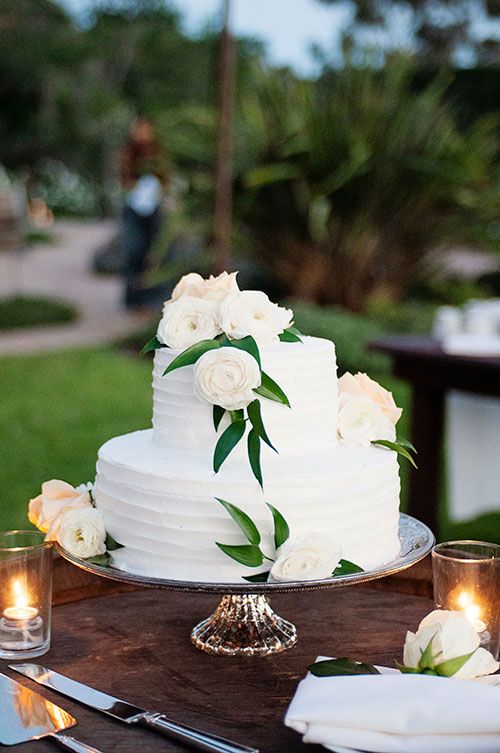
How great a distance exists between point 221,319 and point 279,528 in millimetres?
342

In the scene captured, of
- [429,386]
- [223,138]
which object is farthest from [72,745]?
[223,138]

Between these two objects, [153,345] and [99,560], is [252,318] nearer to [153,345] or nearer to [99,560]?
[153,345]

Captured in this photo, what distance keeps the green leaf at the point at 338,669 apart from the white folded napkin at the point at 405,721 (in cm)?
15

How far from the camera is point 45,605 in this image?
179cm

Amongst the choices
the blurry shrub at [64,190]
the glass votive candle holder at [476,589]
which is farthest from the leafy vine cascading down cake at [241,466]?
the blurry shrub at [64,190]

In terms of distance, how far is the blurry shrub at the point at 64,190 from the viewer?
24.8m

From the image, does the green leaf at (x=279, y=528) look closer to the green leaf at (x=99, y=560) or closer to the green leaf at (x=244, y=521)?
the green leaf at (x=244, y=521)

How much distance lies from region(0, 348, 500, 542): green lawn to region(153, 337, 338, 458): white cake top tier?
2.31 m

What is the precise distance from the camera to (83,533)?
175 centimetres

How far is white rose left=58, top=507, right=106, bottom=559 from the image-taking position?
1747 mm

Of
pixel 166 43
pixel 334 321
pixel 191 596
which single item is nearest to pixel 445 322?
pixel 191 596

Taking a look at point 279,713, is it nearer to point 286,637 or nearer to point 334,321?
point 286,637

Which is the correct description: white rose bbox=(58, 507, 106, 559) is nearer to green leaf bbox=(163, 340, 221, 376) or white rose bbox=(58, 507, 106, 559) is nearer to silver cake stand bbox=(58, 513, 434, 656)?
Result: silver cake stand bbox=(58, 513, 434, 656)

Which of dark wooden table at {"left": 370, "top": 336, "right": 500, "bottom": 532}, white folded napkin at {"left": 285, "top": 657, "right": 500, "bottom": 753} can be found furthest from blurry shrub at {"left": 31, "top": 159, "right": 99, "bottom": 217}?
white folded napkin at {"left": 285, "top": 657, "right": 500, "bottom": 753}
